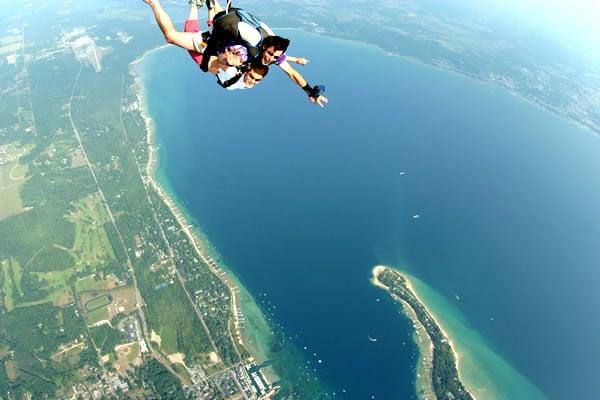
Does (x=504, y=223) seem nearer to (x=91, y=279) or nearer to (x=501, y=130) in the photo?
(x=501, y=130)

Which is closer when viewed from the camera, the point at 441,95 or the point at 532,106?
the point at 441,95

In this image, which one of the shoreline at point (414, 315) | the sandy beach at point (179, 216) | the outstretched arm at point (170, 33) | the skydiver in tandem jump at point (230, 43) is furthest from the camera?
the sandy beach at point (179, 216)

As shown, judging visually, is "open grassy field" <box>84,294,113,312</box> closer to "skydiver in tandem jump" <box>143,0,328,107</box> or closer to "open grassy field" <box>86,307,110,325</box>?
"open grassy field" <box>86,307,110,325</box>

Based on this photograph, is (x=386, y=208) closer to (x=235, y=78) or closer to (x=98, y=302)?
(x=98, y=302)

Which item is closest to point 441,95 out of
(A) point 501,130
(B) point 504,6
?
(A) point 501,130

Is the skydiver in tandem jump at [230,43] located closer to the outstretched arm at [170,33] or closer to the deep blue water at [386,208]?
the outstretched arm at [170,33]

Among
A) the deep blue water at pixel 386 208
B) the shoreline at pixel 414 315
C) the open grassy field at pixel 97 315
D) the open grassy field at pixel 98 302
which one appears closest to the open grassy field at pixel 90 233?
the open grassy field at pixel 98 302
